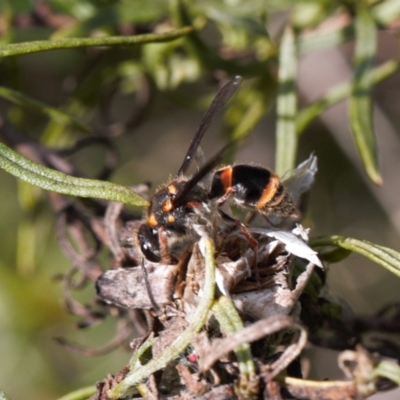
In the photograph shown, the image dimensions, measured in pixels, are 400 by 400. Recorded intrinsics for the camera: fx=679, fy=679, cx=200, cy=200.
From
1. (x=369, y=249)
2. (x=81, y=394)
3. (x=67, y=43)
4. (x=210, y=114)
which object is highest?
(x=67, y=43)

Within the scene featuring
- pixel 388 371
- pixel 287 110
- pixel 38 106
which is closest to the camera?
pixel 388 371

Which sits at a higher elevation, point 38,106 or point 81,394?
point 38,106

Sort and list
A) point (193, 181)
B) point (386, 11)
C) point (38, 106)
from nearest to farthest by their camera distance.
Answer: point (193, 181), point (38, 106), point (386, 11)

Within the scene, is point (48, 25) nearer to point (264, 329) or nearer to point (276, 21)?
point (276, 21)

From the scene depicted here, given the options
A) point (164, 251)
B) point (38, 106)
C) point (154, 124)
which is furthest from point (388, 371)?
point (154, 124)

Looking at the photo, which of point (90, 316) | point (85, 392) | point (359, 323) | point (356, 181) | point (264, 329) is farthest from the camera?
point (356, 181)

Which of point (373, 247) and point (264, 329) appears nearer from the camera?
point (264, 329)

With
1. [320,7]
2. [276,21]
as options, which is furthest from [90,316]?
[276,21]

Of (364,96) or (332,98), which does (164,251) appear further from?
(332,98)
